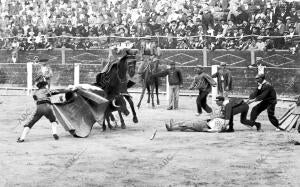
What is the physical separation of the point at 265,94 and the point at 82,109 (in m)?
4.12

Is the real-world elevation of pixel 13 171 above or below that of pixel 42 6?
below

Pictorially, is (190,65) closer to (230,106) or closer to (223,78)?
(223,78)

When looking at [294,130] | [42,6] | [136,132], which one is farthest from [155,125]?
[42,6]

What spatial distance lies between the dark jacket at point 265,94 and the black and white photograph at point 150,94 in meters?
0.03

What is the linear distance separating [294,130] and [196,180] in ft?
18.4

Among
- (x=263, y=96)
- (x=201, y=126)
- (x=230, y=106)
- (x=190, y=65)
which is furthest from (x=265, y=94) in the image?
(x=190, y=65)

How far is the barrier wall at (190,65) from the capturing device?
2231 cm

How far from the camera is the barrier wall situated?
22.3 m

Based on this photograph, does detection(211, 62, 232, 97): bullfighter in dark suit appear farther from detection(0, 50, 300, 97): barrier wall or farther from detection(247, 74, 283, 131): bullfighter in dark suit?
detection(247, 74, 283, 131): bullfighter in dark suit

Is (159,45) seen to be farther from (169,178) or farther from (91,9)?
(169,178)

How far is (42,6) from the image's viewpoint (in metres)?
32.5

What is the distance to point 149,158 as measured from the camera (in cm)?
1173

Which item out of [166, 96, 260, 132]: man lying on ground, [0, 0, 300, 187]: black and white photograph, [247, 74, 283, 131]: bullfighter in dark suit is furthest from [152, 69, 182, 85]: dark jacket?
[166, 96, 260, 132]: man lying on ground

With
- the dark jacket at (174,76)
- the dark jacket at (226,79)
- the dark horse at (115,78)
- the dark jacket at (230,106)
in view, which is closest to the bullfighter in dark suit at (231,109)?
the dark jacket at (230,106)
